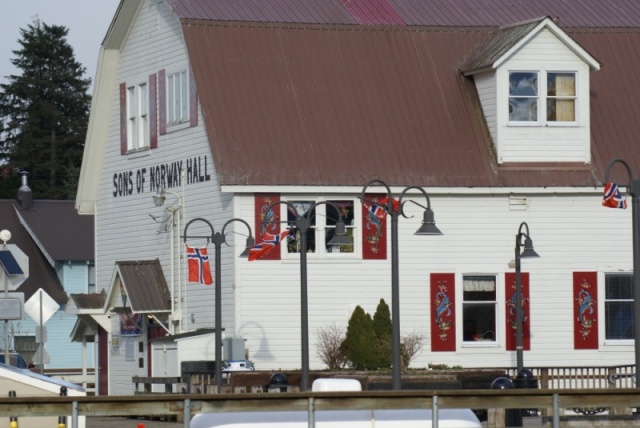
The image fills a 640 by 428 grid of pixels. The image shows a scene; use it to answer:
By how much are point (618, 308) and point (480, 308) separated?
325 centimetres

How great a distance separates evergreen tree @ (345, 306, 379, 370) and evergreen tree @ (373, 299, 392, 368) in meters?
A: 0.11

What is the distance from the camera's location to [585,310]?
37906 mm

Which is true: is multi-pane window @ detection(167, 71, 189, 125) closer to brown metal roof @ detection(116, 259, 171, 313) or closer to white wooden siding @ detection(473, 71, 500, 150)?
brown metal roof @ detection(116, 259, 171, 313)

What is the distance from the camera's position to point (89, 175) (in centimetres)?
4456

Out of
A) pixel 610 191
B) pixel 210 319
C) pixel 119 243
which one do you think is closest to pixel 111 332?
pixel 119 243

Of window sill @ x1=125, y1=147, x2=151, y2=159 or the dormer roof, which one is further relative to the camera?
window sill @ x1=125, y1=147, x2=151, y2=159

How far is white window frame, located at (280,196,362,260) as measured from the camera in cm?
3672

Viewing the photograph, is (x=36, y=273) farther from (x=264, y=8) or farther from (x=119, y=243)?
(x=264, y=8)

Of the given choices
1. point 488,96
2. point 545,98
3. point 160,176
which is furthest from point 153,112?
point 545,98

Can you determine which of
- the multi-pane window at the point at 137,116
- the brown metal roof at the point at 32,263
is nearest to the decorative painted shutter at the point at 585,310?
the multi-pane window at the point at 137,116

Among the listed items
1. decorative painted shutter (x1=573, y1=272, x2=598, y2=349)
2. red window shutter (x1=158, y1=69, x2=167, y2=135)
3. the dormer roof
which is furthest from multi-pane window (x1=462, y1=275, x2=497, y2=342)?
red window shutter (x1=158, y1=69, x2=167, y2=135)

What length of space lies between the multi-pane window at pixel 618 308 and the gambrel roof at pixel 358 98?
238 cm

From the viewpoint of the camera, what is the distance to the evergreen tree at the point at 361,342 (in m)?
35.5

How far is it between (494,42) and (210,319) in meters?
9.29
